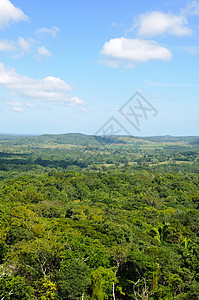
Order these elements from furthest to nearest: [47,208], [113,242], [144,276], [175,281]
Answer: [47,208] < [113,242] < [175,281] < [144,276]

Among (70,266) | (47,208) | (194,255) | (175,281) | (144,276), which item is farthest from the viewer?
(47,208)

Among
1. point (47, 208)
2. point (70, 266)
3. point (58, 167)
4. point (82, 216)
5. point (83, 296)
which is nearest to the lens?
point (83, 296)

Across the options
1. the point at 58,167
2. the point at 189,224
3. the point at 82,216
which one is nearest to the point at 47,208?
the point at 82,216

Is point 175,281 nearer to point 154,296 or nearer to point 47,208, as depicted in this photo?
point 154,296

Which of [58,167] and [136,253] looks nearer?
[136,253]

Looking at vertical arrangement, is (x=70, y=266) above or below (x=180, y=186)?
above

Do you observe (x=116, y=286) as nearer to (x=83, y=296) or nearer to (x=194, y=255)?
(x=83, y=296)

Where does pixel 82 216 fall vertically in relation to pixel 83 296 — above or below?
below

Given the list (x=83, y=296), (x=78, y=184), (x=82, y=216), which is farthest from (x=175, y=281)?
(x=78, y=184)

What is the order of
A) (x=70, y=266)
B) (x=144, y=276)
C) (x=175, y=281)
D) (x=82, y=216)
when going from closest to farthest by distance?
(x=70, y=266), (x=144, y=276), (x=175, y=281), (x=82, y=216)
